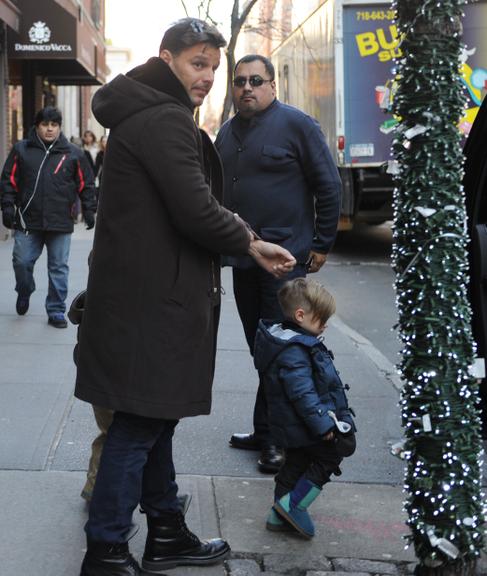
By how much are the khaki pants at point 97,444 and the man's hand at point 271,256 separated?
3.04 ft

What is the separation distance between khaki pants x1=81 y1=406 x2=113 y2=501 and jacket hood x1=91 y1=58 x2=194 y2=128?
3.89 feet

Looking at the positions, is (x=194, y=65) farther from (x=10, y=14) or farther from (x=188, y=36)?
(x=10, y=14)

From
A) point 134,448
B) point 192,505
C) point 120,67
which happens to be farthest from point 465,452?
point 120,67

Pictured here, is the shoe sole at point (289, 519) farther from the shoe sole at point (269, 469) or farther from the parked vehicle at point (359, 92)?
the parked vehicle at point (359, 92)

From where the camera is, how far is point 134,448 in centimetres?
358

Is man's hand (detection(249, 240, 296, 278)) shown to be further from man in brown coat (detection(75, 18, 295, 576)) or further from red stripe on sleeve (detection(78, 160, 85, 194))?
red stripe on sleeve (detection(78, 160, 85, 194))

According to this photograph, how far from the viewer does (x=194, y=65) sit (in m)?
3.59

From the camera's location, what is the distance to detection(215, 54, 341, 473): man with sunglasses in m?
5.05

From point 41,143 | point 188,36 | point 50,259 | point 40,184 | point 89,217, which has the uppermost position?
point 188,36

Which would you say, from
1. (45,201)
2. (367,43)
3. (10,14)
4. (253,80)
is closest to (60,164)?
(45,201)

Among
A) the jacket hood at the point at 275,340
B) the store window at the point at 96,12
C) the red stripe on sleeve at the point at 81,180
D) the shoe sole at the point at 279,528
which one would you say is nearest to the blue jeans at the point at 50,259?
the red stripe on sleeve at the point at 81,180

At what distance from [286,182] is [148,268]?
1748 millimetres

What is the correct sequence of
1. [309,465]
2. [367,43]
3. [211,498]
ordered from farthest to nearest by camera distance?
1. [367,43]
2. [211,498]
3. [309,465]

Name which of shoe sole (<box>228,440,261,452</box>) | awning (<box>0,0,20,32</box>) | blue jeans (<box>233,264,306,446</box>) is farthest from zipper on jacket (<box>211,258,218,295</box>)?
awning (<box>0,0,20,32</box>)
